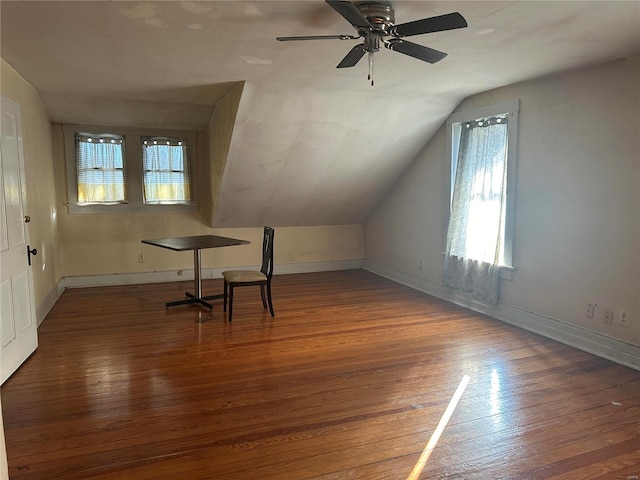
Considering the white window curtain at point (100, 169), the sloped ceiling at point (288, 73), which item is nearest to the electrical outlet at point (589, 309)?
the sloped ceiling at point (288, 73)

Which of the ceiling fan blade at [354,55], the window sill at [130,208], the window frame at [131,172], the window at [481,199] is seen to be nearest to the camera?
the ceiling fan blade at [354,55]

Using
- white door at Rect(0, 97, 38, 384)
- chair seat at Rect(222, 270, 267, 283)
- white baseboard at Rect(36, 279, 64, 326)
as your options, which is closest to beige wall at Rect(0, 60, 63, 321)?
white baseboard at Rect(36, 279, 64, 326)

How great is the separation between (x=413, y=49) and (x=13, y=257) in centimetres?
307

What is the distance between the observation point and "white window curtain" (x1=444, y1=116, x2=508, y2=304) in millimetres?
4508

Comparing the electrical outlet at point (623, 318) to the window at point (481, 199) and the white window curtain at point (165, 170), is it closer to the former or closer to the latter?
the window at point (481, 199)

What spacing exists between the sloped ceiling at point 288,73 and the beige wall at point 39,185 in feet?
0.58

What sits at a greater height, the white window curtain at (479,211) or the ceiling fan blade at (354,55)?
the ceiling fan blade at (354,55)

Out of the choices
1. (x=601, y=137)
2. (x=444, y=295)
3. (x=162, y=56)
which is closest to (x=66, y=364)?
(x=162, y=56)

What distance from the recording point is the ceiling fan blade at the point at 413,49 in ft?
8.61

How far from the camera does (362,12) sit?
246cm

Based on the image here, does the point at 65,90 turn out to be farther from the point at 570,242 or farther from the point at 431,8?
the point at 570,242

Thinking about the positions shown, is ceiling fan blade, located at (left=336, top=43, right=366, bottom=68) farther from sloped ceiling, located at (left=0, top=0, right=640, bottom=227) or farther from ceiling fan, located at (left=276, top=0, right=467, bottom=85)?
sloped ceiling, located at (left=0, top=0, right=640, bottom=227)

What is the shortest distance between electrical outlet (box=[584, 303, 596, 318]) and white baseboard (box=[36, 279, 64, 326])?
16.2 feet

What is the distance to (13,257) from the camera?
125 inches
